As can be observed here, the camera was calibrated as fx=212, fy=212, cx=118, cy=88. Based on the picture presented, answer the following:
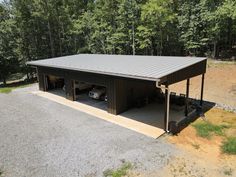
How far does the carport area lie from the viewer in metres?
9.78

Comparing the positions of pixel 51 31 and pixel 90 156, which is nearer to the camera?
pixel 90 156

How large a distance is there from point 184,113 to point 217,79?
8.57 m

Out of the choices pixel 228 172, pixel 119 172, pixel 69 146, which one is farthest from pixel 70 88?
pixel 228 172

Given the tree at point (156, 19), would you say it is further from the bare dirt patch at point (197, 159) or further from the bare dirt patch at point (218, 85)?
the bare dirt patch at point (197, 159)

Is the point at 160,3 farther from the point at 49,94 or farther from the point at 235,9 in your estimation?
the point at 49,94

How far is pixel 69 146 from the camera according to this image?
8656mm

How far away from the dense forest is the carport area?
41.9 feet

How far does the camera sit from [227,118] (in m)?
11.4

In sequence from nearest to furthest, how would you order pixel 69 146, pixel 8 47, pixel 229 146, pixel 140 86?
pixel 229 146, pixel 69 146, pixel 140 86, pixel 8 47

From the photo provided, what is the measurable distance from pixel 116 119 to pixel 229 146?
5471 mm

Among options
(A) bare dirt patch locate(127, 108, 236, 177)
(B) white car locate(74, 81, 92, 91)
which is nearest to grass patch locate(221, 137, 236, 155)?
(A) bare dirt patch locate(127, 108, 236, 177)

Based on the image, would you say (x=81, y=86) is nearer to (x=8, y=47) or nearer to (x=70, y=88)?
(x=70, y=88)

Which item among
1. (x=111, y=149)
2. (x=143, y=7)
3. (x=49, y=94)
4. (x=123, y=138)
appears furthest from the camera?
(x=143, y=7)

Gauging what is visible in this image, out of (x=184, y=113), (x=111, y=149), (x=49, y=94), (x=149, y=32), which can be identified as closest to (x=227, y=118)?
(x=184, y=113)
